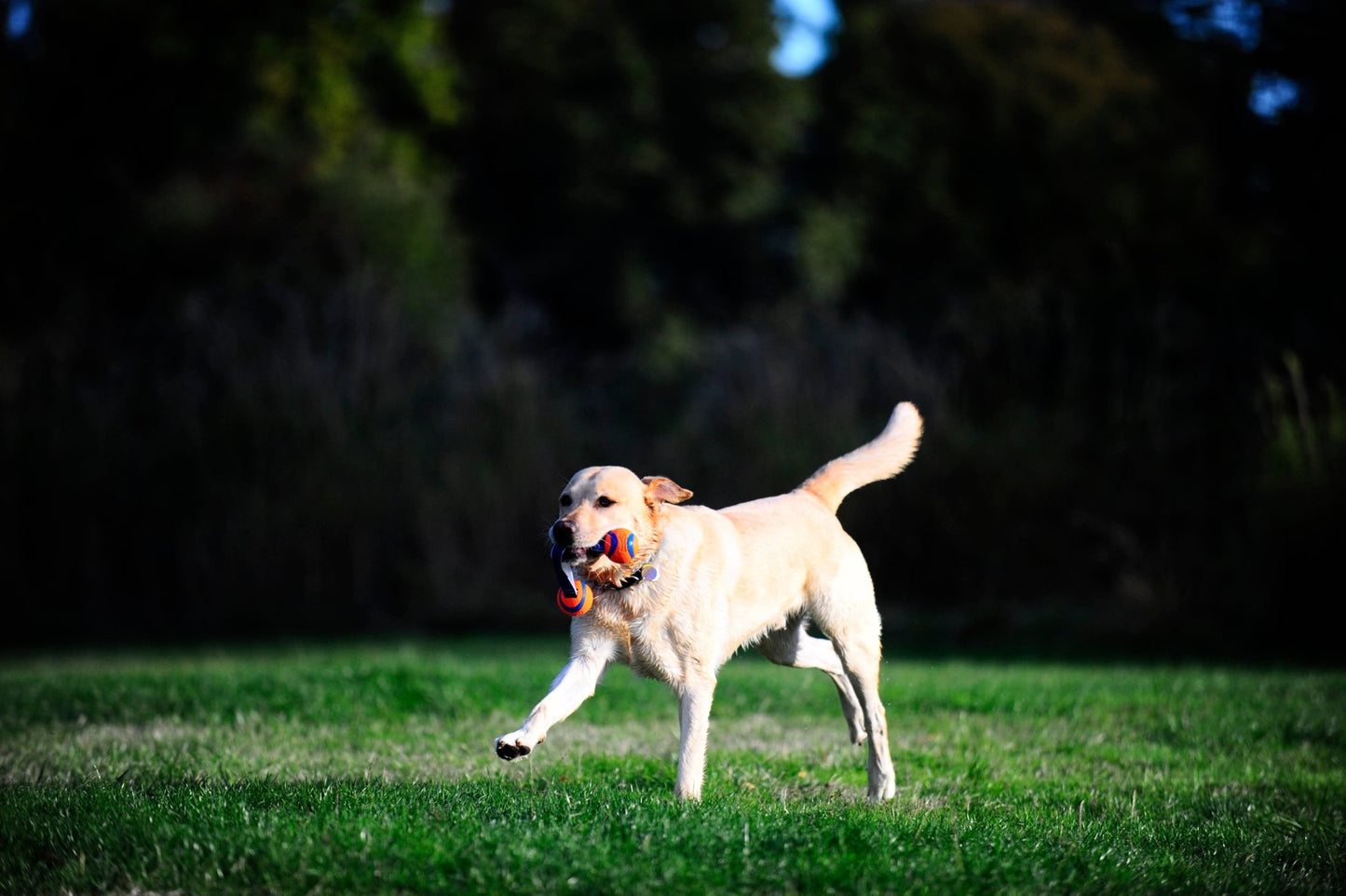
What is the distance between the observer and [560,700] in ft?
16.6

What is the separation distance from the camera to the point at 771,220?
1210 inches

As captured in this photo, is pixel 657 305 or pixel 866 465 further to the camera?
pixel 657 305

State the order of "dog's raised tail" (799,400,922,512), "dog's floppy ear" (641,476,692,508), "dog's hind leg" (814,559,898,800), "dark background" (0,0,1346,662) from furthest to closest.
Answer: "dark background" (0,0,1346,662), "dog's raised tail" (799,400,922,512), "dog's hind leg" (814,559,898,800), "dog's floppy ear" (641,476,692,508)

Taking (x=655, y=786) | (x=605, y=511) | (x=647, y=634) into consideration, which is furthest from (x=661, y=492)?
(x=655, y=786)

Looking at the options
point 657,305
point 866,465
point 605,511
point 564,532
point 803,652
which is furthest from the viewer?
point 657,305

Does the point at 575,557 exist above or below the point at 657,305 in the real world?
below

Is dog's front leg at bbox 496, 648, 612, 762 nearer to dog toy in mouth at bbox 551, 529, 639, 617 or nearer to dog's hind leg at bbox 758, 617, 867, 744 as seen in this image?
dog toy in mouth at bbox 551, 529, 639, 617

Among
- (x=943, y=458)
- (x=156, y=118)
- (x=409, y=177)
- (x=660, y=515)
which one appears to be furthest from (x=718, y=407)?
(x=156, y=118)

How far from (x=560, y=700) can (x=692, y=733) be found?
56 cm

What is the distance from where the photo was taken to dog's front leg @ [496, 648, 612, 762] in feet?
15.8

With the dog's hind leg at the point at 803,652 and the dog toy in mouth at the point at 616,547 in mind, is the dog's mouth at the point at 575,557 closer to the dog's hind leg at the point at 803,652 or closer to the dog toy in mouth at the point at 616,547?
the dog toy in mouth at the point at 616,547

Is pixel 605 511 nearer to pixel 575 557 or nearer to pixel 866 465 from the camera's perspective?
pixel 575 557

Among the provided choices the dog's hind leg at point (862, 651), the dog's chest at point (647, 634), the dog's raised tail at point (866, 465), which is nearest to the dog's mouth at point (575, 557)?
the dog's chest at point (647, 634)

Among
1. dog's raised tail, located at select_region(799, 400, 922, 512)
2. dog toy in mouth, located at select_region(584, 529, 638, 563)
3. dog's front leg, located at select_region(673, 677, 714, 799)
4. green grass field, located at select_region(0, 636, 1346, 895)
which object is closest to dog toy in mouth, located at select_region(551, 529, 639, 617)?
dog toy in mouth, located at select_region(584, 529, 638, 563)
